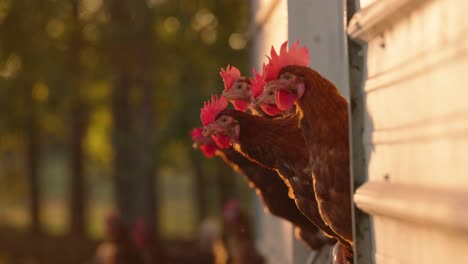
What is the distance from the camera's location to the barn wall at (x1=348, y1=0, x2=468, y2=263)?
250cm

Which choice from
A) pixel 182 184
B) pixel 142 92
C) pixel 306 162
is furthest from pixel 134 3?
pixel 182 184

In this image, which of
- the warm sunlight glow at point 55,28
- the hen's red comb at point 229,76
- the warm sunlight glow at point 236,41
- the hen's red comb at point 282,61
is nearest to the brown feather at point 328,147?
the hen's red comb at point 282,61

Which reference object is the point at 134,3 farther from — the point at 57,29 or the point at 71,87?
the point at 57,29

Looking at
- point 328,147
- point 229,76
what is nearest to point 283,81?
point 328,147

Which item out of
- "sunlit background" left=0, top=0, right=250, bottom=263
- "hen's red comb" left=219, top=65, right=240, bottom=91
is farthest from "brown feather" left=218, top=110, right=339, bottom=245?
"sunlit background" left=0, top=0, right=250, bottom=263

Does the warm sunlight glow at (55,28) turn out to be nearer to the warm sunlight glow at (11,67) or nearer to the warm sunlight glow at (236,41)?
the warm sunlight glow at (11,67)

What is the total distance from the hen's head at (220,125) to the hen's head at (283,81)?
52 centimetres

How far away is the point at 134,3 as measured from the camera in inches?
727

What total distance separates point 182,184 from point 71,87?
52537mm

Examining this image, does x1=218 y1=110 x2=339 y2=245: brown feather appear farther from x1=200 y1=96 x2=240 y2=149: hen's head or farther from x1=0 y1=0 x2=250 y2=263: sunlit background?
x1=0 y1=0 x2=250 y2=263: sunlit background

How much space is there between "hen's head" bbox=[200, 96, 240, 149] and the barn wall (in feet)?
4.29

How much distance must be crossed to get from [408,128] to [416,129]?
13cm

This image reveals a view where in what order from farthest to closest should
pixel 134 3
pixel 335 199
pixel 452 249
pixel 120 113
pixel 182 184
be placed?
1. pixel 182 184
2. pixel 120 113
3. pixel 134 3
4. pixel 335 199
5. pixel 452 249

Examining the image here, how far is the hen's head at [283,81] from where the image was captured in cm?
429
